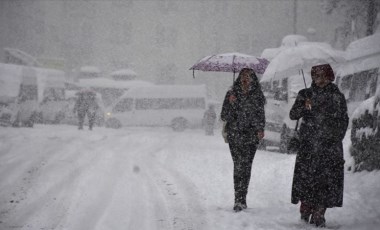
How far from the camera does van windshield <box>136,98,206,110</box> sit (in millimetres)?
23109

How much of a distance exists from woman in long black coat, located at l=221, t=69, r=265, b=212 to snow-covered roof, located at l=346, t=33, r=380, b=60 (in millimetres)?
7319

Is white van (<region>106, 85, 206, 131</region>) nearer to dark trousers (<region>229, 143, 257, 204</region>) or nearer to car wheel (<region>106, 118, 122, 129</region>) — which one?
car wheel (<region>106, 118, 122, 129</region>)

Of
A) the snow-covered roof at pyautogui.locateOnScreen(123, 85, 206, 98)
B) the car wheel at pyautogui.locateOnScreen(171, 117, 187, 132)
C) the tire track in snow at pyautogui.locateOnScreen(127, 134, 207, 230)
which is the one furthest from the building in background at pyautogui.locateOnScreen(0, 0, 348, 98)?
the tire track in snow at pyautogui.locateOnScreen(127, 134, 207, 230)

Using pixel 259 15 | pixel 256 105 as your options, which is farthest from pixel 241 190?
pixel 259 15

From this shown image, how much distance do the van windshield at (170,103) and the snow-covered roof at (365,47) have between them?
10740 mm

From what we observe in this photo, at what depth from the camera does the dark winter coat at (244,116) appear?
597 cm

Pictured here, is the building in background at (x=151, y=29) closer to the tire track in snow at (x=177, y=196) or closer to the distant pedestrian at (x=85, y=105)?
the distant pedestrian at (x=85, y=105)

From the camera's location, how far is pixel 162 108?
23.1 m

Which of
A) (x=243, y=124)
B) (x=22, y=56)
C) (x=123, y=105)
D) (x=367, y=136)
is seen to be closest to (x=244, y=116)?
(x=243, y=124)

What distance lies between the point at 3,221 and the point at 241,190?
10.0 ft

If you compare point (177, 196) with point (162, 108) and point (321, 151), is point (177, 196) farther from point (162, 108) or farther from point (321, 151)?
point (162, 108)

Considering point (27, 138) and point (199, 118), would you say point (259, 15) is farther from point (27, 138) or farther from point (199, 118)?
point (27, 138)

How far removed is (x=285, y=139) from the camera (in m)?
12.4

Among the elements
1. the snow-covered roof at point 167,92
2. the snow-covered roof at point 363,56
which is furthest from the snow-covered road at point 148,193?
the snow-covered roof at point 167,92
